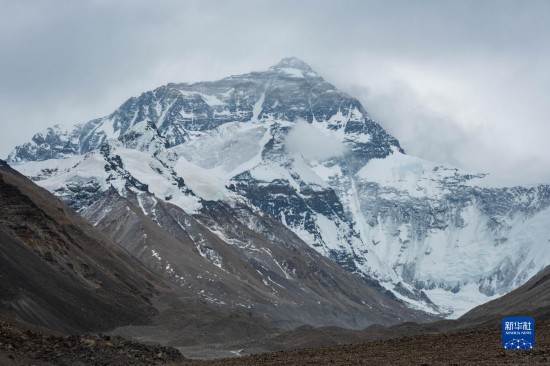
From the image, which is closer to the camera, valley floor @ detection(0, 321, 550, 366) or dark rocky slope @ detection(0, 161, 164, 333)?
valley floor @ detection(0, 321, 550, 366)

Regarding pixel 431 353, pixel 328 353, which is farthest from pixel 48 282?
pixel 431 353

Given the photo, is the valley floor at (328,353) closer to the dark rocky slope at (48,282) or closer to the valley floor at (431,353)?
the valley floor at (431,353)

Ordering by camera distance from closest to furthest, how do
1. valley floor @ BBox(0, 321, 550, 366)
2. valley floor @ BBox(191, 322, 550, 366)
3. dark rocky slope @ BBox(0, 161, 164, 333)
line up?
1. valley floor @ BBox(191, 322, 550, 366)
2. valley floor @ BBox(0, 321, 550, 366)
3. dark rocky slope @ BBox(0, 161, 164, 333)

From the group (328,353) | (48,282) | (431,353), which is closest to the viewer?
(431,353)

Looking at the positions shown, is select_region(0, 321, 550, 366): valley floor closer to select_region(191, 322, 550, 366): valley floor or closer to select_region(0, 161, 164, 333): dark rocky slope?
select_region(191, 322, 550, 366): valley floor

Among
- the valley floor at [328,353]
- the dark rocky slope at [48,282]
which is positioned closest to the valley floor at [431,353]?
the valley floor at [328,353]

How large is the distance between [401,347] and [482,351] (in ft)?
31.1

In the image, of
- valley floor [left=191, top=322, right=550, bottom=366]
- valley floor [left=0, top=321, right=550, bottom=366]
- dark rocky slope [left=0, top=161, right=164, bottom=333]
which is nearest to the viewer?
valley floor [left=191, top=322, right=550, bottom=366]

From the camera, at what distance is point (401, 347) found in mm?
59625

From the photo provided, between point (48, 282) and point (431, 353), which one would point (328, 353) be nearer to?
point (431, 353)

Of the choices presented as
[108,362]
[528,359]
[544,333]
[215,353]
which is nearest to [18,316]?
[215,353]

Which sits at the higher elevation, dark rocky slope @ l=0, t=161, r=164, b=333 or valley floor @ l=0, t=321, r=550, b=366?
dark rocky slope @ l=0, t=161, r=164, b=333

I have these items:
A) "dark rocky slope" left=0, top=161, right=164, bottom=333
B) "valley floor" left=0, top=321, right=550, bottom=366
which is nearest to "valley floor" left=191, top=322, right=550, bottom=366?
"valley floor" left=0, top=321, right=550, bottom=366

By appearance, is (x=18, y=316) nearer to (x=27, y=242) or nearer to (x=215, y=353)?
(x=215, y=353)
